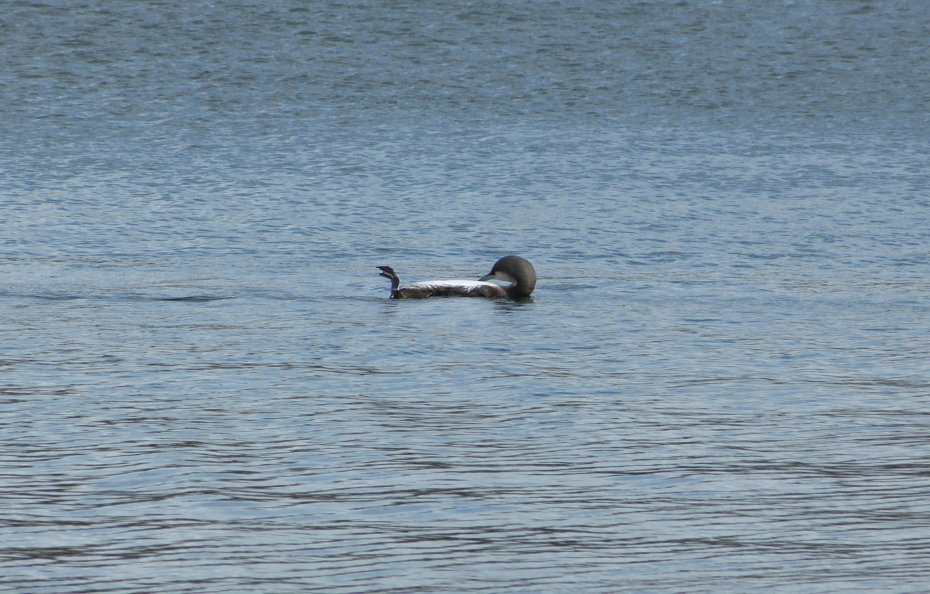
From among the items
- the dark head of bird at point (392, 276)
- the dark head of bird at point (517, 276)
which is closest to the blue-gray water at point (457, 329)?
the dark head of bird at point (392, 276)

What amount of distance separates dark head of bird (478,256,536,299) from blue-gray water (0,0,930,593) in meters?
0.40

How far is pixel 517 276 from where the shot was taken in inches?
642

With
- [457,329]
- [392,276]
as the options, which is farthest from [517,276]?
[457,329]

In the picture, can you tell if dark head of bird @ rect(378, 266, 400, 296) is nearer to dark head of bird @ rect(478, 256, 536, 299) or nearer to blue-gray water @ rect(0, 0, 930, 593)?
blue-gray water @ rect(0, 0, 930, 593)

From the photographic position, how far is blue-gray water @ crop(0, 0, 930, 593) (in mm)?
7152

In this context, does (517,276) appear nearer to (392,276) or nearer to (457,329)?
(392,276)

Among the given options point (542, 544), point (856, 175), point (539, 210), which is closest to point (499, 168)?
point (539, 210)

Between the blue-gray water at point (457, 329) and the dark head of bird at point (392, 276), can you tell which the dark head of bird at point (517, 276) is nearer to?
the blue-gray water at point (457, 329)

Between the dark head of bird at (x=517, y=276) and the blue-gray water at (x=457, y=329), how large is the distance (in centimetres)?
40

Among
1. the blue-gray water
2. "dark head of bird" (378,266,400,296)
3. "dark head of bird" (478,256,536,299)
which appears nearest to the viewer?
the blue-gray water

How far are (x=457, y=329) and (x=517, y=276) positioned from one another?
2457mm

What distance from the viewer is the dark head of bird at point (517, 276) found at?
16281 millimetres

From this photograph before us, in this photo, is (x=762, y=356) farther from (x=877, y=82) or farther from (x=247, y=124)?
(x=877, y=82)

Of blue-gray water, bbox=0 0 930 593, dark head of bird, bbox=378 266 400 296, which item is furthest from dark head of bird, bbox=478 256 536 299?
dark head of bird, bbox=378 266 400 296
